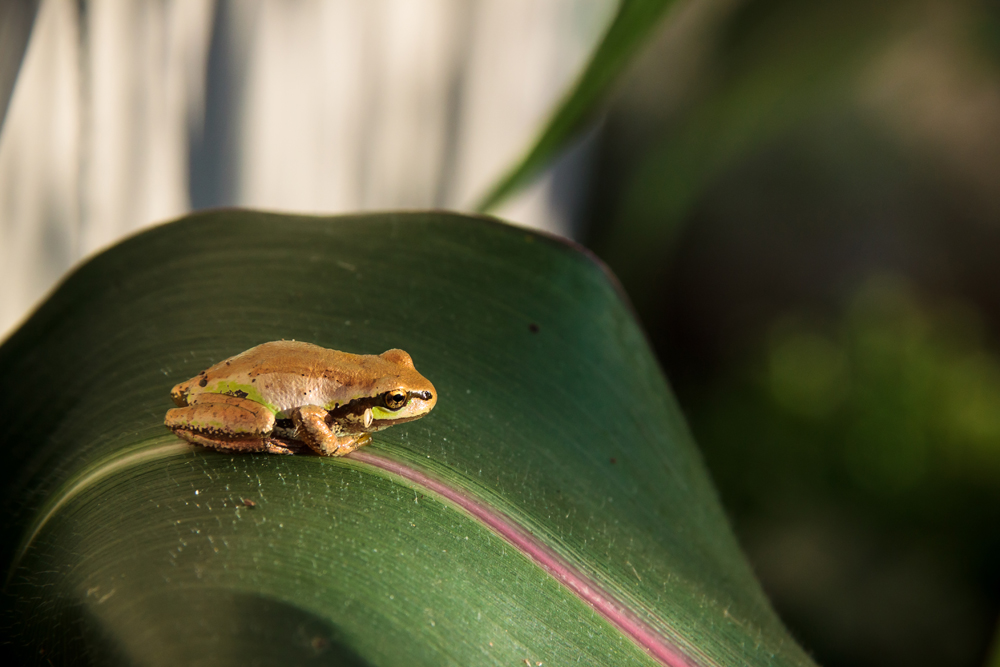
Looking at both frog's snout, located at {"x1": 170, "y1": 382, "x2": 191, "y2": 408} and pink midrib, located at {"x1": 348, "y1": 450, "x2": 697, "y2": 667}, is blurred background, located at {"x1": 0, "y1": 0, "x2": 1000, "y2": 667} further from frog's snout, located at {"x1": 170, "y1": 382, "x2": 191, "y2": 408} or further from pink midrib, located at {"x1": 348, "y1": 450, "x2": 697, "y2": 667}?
pink midrib, located at {"x1": 348, "y1": 450, "x2": 697, "y2": 667}

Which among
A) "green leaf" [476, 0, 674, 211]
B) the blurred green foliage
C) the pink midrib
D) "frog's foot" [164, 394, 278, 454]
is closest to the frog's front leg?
"frog's foot" [164, 394, 278, 454]

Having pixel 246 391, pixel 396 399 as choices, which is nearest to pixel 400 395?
pixel 396 399

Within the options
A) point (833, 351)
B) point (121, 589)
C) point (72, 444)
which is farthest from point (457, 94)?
point (121, 589)

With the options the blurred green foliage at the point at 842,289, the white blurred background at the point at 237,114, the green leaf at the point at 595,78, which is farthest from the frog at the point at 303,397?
the blurred green foliage at the point at 842,289

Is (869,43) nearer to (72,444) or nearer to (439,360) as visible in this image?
(439,360)

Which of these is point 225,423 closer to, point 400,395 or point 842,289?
point 400,395
